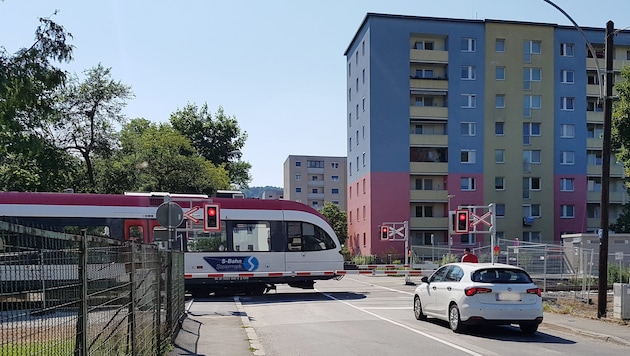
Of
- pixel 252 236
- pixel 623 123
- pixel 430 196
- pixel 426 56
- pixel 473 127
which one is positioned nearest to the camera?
pixel 252 236

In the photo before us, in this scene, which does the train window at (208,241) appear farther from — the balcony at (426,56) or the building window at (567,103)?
the building window at (567,103)

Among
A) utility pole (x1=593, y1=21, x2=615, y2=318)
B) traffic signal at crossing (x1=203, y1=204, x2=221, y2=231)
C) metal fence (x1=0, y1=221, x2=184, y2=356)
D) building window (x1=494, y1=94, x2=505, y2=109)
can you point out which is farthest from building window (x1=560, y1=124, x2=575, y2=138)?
metal fence (x1=0, y1=221, x2=184, y2=356)

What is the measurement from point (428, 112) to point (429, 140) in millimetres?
2578

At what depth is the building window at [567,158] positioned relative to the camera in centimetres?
5912

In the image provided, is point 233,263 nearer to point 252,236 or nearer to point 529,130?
point 252,236

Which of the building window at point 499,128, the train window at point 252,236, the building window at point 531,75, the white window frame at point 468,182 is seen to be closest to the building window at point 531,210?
the white window frame at point 468,182

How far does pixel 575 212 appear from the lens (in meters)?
59.1

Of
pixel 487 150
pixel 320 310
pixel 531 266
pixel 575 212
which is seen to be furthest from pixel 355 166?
pixel 320 310

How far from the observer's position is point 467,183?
57.8m

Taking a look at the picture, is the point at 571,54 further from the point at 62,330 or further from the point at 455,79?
the point at 62,330

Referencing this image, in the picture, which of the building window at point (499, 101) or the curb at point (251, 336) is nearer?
the curb at point (251, 336)

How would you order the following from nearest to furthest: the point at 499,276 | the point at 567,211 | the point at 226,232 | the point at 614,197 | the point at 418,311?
1. the point at 499,276
2. the point at 418,311
3. the point at 226,232
4. the point at 567,211
5. the point at 614,197

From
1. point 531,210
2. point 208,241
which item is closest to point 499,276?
point 208,241

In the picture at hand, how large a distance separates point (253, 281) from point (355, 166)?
40.4m
